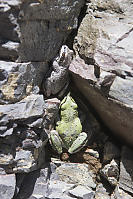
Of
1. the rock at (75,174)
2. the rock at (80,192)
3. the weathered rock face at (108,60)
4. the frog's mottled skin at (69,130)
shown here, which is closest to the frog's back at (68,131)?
the frog's mottled skin at (69,130)

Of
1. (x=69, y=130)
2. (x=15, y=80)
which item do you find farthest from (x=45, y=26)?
(x=69, y=130)

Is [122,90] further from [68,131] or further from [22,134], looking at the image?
[22,134]

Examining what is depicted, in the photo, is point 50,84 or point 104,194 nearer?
point 50,84

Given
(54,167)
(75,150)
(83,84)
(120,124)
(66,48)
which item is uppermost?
(66,48)

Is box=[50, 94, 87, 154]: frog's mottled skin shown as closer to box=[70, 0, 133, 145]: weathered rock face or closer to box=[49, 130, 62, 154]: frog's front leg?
box=[49, 130, 62, 154]: frog's front leg

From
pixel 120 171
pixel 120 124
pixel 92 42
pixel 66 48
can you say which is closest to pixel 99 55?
pixel 92 42

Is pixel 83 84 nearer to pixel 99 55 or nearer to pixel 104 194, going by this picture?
pixel 99 55
